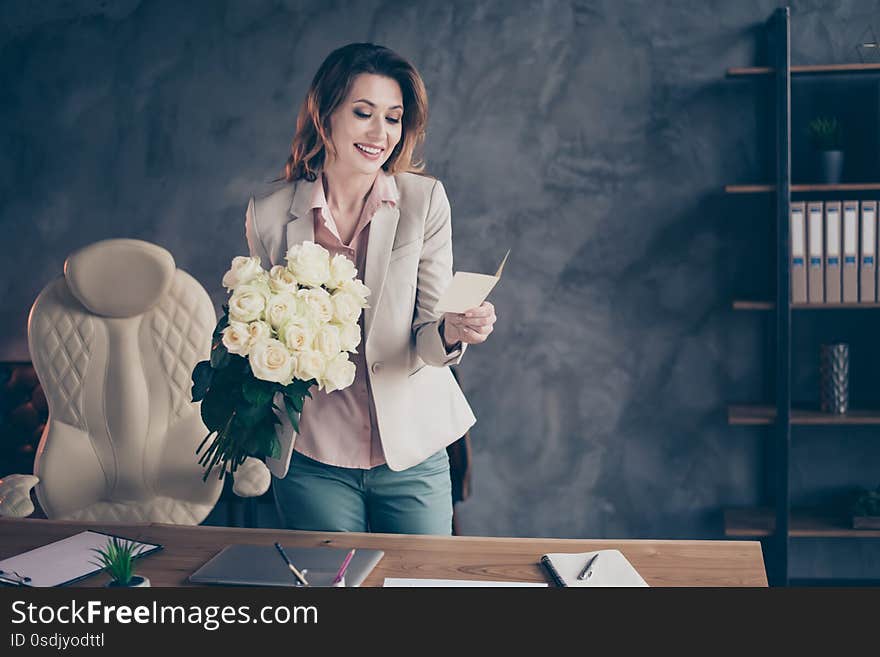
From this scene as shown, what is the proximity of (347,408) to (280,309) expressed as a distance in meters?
0.53

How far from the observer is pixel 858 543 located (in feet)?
10.7

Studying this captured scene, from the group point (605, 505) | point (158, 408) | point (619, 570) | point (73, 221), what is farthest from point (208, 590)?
point (73, 221)

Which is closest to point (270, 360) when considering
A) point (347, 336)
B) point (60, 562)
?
point (347, 336)

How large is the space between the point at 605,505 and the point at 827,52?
192cm

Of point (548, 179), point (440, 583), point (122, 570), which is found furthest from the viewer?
point (548, 179)

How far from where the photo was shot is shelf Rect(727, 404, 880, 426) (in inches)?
115

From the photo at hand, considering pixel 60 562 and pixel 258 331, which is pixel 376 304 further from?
pixel 60 562

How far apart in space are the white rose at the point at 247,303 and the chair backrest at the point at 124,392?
1303 mm

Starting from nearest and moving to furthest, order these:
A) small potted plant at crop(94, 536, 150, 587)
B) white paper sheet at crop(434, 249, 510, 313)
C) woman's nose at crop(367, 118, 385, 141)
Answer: small potted plant at crop(94, 536, 150, 587), white paper sheet at crop(434, 249, 510, 313), woman's nose at crop(367, 118, 385, 141)

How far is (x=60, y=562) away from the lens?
4.75 feet

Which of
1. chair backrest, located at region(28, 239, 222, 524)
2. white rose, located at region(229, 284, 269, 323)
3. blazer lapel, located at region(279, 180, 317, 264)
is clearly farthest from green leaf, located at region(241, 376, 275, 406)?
chair backrest, located at region(28, 239, 222, 524)

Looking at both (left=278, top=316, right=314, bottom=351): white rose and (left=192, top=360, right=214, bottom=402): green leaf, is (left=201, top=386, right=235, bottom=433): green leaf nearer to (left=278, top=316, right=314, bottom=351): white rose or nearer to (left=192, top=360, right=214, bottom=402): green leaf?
(left=192, top=360, right=214, bottom=402): green leaf

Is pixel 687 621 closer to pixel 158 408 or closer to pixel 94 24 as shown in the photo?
pixel 158 408

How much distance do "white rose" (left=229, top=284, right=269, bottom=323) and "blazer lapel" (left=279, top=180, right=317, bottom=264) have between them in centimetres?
50
